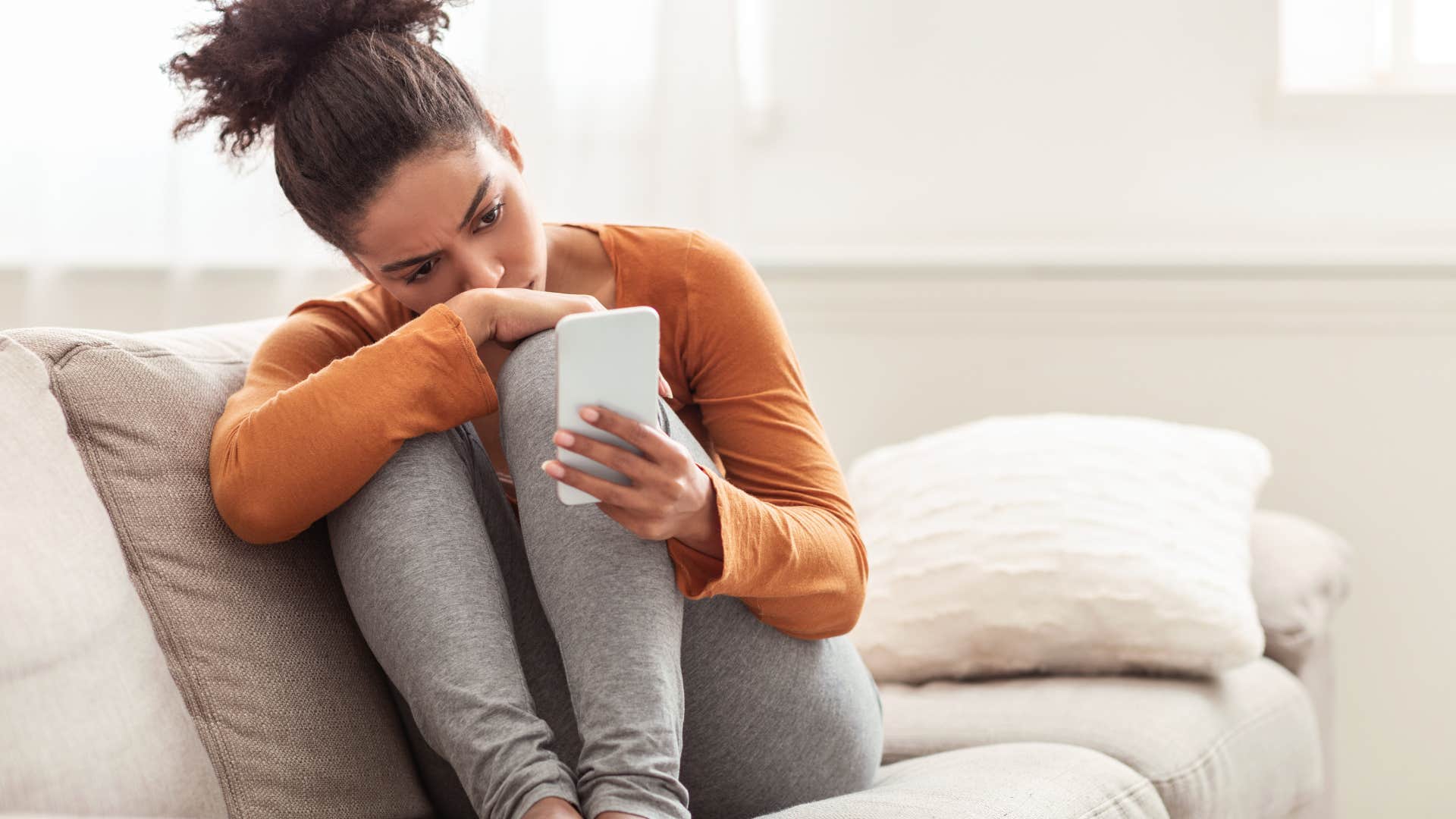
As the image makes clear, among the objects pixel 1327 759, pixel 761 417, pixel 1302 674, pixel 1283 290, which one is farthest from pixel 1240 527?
pixel 761 417

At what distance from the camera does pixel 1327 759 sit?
1855 millimetres

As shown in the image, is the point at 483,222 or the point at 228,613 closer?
the point at 228,613

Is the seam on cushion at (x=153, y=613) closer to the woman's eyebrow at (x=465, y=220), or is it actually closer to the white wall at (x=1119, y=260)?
the woman's eyebrow at (x=465, y=220)

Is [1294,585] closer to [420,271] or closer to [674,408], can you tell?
[674,408]

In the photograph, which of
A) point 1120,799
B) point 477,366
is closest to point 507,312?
point 477,366

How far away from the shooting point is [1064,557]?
162 centimetres

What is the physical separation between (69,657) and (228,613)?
14 cm

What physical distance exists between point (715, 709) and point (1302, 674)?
100cm

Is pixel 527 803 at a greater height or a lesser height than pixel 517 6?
lesser

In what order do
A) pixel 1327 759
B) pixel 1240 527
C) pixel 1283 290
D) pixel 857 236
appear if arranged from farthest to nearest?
1. pixel 857 236
2. pixel 1283 290
3. pixel 1327 759
4. pixel 1240 527

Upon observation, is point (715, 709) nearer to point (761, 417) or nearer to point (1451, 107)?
point (761, 417)

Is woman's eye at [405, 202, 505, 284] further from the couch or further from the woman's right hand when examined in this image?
the couch

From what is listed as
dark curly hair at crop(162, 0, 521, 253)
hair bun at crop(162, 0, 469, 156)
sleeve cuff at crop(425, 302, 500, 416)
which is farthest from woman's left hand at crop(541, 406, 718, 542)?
hair bun at crop(162, 0, 469, 156)

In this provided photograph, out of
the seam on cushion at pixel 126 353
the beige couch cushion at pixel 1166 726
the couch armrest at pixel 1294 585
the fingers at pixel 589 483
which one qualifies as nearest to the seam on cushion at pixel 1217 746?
the beige couch cushion at pixel 1166 726
